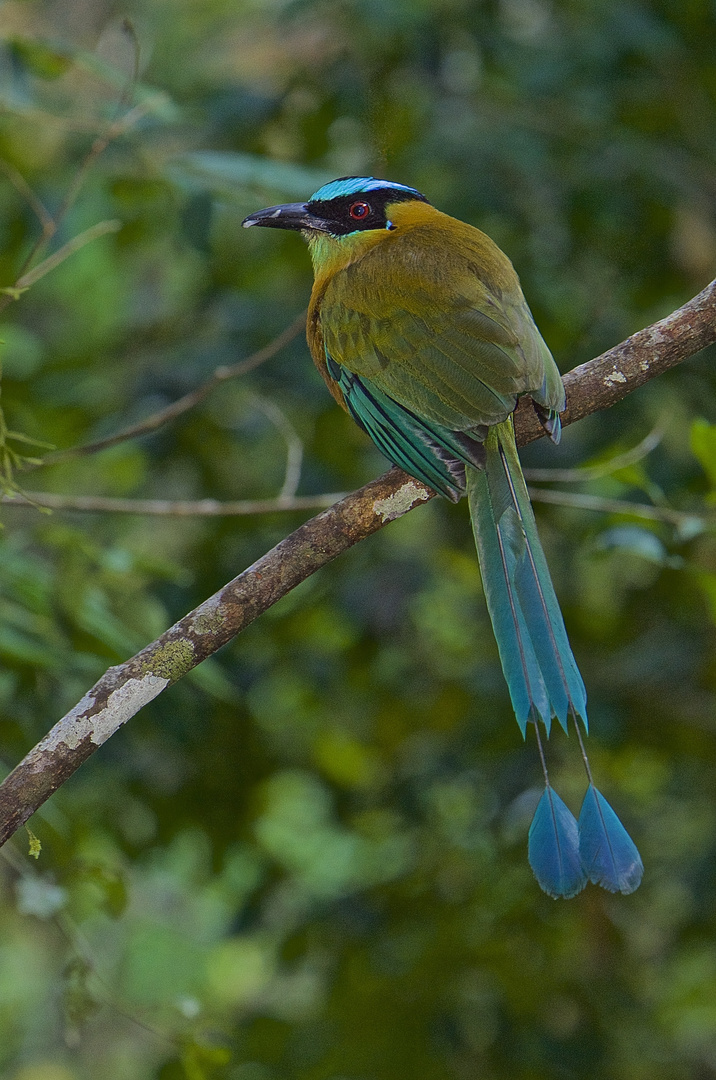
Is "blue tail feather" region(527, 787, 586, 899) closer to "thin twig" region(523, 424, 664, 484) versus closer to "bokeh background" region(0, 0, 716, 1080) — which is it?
"thin twig" region(523, 424, 664, 484)

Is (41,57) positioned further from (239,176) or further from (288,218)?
(288,218)

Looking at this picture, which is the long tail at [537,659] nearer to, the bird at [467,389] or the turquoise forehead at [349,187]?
the bird at [467,389]

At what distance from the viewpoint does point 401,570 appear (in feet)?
9.03

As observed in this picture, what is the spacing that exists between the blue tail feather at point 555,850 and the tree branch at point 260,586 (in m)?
0.41

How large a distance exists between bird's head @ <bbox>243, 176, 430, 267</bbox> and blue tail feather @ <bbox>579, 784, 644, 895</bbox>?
3.86 ft

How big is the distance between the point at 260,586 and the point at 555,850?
48 centimetres

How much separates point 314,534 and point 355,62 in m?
1.81

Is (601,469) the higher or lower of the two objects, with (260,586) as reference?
lower

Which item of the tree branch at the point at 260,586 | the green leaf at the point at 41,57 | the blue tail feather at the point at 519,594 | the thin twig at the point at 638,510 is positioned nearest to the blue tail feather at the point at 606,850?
the blue tail feather at the point at 519,594

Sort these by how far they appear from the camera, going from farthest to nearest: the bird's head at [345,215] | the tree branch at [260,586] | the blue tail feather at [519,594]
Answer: the bird's head at [345,215]
the blue tail feather at [519,594]
the tree branch at [260,586]

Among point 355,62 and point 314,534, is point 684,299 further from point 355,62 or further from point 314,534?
point 314,534

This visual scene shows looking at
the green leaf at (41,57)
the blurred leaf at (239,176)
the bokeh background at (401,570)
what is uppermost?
the green leaf at (41,57)

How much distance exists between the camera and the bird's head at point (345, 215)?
2.22m

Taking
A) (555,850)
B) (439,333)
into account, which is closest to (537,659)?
(555,850)
